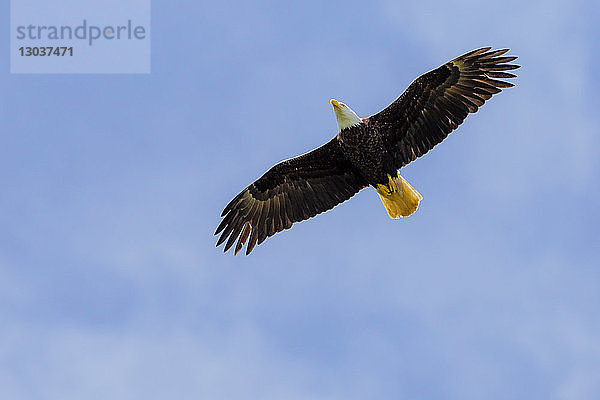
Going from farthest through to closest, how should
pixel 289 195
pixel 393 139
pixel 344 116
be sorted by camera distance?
pixel 289 195
pixel 393 139
pixel 344 116

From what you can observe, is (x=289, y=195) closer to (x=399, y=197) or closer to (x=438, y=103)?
(x=399, y=197)

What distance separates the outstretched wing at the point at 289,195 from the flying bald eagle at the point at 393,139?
0.02 meters

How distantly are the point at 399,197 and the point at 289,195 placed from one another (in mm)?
2396

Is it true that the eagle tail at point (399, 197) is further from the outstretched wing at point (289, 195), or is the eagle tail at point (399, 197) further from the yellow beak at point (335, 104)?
the yellow beak at point (335, 104)

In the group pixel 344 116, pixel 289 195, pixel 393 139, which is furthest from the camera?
pixel 289 195

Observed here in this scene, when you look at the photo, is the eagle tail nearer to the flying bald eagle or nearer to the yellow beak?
the flying bald eagle

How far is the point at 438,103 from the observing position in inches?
709

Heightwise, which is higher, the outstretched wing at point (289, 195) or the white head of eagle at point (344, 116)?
the white head of eagle at point (344, 116)

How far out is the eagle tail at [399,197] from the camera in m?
18.2

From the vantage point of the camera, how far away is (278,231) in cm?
1920

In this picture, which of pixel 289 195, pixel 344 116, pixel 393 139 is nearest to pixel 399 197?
pixel 393 139

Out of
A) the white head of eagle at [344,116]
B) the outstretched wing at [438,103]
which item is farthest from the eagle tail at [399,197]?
the white head of eagle at [344,116]

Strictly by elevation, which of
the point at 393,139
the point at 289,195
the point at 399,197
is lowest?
the point at 399,197

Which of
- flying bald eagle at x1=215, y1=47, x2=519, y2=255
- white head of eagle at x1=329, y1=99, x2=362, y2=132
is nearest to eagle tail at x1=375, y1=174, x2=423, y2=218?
flying bald eagle at x1=215, y1=47, x2=519, y2=255
